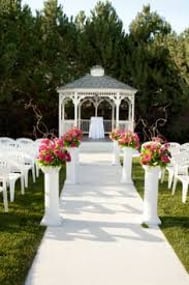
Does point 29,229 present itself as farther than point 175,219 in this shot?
No

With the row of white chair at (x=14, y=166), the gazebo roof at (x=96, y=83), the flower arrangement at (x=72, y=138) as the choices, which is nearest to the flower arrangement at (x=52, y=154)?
the row of white chair at (x=14, y=166)

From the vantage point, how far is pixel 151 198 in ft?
22.5

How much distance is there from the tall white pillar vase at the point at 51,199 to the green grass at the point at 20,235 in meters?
Answer: 0.18

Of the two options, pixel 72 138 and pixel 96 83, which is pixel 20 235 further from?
pixel 96 83

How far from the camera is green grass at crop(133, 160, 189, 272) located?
5.62 metres

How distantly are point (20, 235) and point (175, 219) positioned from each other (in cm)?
244

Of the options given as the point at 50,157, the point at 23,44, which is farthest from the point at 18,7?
the point at 50,157

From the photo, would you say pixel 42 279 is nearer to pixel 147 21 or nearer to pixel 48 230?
pixel 48 230

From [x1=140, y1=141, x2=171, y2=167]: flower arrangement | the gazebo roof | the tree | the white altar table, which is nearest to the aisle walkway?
[x1=140, y1=141, x2=171, y2=167]: flower arrangement

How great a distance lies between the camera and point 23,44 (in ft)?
68.0

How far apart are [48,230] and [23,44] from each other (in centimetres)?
1567

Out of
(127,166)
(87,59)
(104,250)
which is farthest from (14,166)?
(87,59)

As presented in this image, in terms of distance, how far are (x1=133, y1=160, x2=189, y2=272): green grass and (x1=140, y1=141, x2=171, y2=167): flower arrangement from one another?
888 mm

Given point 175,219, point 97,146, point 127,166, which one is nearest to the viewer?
point 175,219
